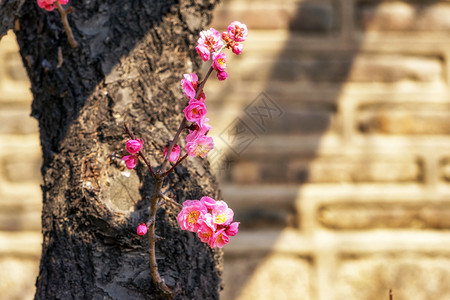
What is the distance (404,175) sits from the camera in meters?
2.31

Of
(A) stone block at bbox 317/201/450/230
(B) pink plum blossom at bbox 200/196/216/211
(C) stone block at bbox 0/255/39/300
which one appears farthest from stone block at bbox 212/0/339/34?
(B) pink plum blossom at bbox 200/196/216/211

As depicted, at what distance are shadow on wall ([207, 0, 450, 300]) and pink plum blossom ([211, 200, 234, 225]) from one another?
1576 millimetres

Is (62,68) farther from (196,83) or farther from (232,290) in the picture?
(232,290)

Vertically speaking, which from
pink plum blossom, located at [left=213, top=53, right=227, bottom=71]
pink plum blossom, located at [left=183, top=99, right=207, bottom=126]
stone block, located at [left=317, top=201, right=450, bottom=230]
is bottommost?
pink plum blossom, located at [left=183, top=99, right=207, bottom=126]

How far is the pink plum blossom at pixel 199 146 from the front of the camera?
71 centimetres

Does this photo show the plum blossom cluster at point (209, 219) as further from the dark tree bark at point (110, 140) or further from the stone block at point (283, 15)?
the stone block at point (283, 15)

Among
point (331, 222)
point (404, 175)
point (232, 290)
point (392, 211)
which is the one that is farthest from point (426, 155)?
point (232, 290)

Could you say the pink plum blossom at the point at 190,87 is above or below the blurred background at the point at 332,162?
below

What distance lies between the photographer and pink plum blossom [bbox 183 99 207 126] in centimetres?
69

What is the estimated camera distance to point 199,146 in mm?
717

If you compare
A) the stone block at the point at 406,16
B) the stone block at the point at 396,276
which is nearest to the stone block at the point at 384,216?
the stone block at the point at 396,276

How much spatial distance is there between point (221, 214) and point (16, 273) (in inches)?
75.9

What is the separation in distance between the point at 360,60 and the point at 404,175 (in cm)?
53

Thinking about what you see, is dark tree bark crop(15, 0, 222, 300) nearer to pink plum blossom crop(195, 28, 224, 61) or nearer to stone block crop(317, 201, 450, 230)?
pink plum blossom crop(195, 28, 224, 61)
